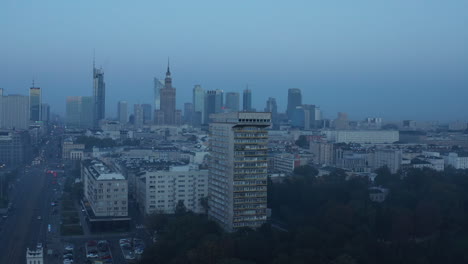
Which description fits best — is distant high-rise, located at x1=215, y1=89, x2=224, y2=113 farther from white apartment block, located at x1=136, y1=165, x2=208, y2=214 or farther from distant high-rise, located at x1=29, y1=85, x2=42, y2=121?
white apartment block, located at x1=136, y1=165, x2=208, y2=214

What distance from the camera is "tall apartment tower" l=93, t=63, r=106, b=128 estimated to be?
63.1 meters

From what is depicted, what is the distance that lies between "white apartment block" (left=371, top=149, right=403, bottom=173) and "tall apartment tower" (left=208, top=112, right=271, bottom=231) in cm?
1474

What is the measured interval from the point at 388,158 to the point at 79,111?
55.3m

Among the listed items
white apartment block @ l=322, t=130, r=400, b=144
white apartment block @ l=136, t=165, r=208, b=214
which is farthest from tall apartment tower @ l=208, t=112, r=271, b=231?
white apartment block @ l=322, t=130, r=400, b=144

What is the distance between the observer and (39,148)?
47375 mm

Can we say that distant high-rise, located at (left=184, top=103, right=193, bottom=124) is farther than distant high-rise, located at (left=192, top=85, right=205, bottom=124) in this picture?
Yes

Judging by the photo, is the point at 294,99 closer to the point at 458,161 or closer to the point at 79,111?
the point at 79,111

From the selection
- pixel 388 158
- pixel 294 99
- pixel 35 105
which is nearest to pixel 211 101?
pixel 294 99

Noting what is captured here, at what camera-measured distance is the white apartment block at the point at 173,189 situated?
20.5 meters

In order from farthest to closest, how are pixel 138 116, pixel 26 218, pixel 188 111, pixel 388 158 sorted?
pixel 188 111 → pixel 138 116 → pixel 388 158 → pixel 26 218

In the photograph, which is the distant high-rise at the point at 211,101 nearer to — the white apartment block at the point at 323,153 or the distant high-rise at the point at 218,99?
the distant high-rise at the point at 218,99

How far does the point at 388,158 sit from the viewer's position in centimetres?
3116

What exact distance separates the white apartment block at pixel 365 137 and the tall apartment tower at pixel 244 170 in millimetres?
32349

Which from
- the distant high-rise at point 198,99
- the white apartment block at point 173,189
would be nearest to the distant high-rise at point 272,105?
the distant high-rise at point 198,99
